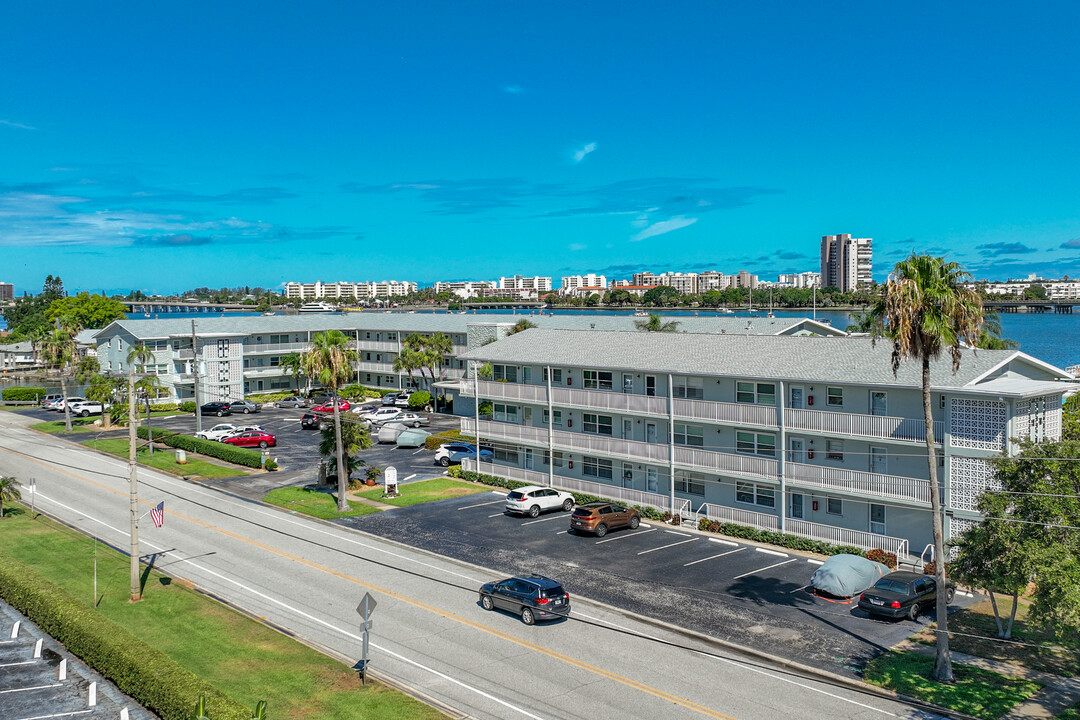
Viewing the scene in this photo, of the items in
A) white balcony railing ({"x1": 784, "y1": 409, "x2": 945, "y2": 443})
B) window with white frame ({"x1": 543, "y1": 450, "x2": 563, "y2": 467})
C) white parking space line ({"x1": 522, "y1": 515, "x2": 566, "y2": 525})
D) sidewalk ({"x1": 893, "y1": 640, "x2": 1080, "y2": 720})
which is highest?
white balcony railing ({"x1": 784, "y1": 409, "x2": 945, "y2": 443})

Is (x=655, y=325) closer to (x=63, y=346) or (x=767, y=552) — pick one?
(x=767, y=552)

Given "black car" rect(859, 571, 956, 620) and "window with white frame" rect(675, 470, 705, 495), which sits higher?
"window with white frame" rect(675, 470, 705, 495)

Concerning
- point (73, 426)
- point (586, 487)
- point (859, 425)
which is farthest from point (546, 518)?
point (73, 426)

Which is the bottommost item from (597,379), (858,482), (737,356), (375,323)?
(858,482)

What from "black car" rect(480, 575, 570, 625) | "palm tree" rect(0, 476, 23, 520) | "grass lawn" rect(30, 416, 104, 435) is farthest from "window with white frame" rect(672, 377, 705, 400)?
"grass lawn" rect(30, 416, 104, 435)

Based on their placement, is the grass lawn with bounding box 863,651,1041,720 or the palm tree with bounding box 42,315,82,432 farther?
the palm tree with bounding box 42,315,82,432

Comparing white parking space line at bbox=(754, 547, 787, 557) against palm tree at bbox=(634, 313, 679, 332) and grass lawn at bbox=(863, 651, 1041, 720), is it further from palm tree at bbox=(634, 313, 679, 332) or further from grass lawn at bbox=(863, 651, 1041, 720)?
palm tree at bbox=(634, 313, 679, 332)
